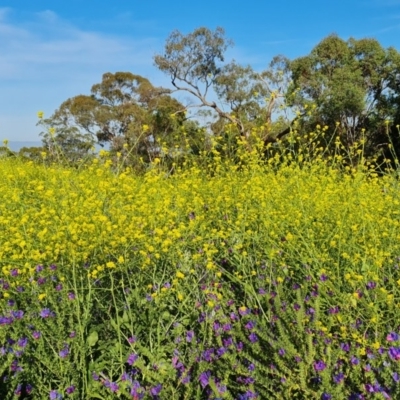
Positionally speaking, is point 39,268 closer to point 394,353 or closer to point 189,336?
point 189,336

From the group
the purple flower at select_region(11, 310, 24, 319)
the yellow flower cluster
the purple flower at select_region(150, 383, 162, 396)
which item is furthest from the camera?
the yellow flower cluster

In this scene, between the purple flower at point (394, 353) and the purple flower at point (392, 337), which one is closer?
the purple flower at point (394, 353)

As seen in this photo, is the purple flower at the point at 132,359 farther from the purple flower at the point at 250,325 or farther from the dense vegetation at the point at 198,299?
the purple flower at the point at 250,325

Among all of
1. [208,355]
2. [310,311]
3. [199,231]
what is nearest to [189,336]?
[208,355]

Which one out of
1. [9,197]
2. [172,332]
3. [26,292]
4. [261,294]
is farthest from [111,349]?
[9,197]

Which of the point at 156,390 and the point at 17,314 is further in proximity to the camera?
the point at 17,314

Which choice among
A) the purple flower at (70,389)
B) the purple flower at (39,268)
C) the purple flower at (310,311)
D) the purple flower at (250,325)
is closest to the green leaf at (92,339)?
the purple flower at (70,389)

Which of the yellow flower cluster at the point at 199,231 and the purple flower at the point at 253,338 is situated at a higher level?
the yellow flower cluster at the point at 199,231

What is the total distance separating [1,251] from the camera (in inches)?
96.0

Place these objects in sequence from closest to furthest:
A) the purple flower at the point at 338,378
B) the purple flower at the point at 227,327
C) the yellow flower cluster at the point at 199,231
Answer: the purple flower at the point at 338,378, the purple flower at the point at 227,327, the yellow flower cluster at the point at 199,231

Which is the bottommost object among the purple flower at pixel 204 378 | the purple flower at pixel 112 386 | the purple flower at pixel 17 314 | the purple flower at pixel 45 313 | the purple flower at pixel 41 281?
the purple flower at pixel 112 386

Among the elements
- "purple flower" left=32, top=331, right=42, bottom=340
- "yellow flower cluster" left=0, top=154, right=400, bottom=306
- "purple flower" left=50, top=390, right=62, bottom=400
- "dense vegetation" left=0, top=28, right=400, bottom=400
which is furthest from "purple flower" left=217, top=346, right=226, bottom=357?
"purple flower" left=32, top=331, right=42, bottom=340

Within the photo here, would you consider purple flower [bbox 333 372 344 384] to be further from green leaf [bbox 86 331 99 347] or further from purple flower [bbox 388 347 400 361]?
green leaf [bbox 86 331 99 347]

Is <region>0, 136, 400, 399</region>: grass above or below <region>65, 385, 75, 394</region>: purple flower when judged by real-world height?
above
